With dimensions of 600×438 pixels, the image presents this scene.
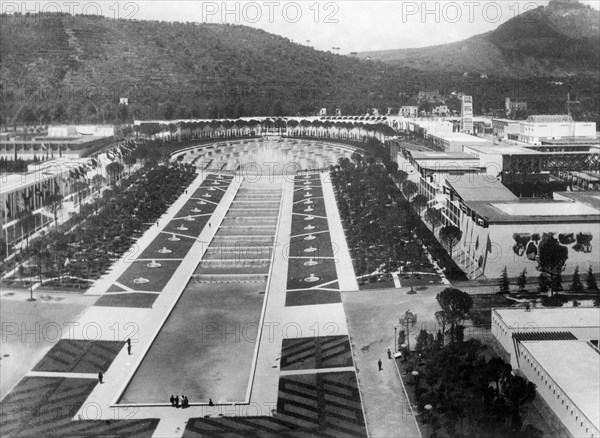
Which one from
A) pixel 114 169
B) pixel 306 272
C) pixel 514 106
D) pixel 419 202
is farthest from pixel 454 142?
pixel 514 106

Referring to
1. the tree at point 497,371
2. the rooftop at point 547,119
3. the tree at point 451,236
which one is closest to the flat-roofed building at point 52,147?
the tree at point 451,236

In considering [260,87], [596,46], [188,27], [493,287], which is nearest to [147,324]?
[493,287]

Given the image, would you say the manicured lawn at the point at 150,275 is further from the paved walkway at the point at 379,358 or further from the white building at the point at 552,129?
the white building at the point at 552,129

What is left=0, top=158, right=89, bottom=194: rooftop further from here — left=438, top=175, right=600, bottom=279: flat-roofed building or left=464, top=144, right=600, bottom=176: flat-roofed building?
left=464, top=144, right=600, bottom=176: flat-roofed building

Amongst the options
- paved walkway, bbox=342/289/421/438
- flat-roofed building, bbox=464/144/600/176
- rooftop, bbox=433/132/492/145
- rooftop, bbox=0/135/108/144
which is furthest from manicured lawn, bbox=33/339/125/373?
rooftop, bbox=433/132/492/145

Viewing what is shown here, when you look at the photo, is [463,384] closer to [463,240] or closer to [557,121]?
[463,240]

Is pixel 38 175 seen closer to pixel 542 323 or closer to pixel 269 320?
pixel 269 320

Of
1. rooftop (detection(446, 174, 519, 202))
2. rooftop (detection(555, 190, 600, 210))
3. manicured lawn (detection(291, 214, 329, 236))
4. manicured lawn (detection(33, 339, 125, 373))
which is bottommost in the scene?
manicured lawn (detection(33, 339, 125, 373))
